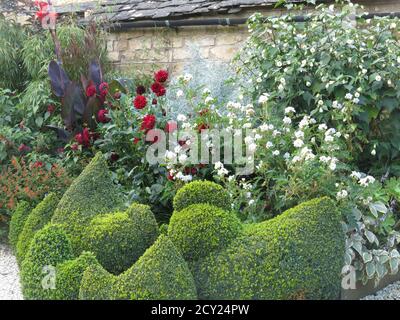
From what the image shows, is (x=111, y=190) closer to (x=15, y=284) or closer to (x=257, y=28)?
(x=15, y=284)

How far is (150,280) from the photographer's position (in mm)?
3086

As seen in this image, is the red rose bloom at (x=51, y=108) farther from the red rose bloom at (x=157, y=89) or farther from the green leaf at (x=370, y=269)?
the green leaf at (x=370, y=269)

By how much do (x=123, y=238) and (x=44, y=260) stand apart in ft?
1.69

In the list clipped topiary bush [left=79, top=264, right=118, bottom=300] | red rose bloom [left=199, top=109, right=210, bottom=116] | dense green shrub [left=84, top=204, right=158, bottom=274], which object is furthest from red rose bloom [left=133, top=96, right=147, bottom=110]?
clipped topiary bush [left=79, top=264, right=118, bottom=300]

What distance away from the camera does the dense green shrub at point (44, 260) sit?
11.3 ft

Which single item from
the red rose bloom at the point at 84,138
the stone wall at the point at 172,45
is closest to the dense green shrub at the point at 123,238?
the red rose bloom at the point at 84,138

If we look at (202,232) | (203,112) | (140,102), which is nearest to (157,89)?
(140,102)

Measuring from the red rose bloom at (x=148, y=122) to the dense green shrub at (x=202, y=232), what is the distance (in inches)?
59.8

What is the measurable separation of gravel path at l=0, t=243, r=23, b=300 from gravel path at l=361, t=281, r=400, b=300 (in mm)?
2624

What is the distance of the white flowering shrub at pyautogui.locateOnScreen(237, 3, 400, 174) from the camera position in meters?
4.64

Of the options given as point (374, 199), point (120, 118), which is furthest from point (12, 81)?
point (374, 199)

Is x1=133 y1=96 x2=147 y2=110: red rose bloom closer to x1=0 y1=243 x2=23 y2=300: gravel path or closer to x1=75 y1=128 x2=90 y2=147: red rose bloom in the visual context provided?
x1=75 y1=128 x2=90 y2=147: red rose bloom

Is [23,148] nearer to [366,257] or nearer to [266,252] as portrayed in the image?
[266,252]
